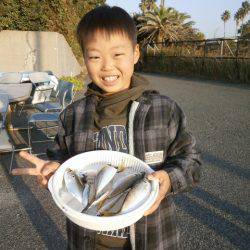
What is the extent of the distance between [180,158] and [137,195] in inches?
15.1

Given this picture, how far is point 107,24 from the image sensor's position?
1.68 meters

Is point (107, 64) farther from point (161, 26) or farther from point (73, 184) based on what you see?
point (161, 26)

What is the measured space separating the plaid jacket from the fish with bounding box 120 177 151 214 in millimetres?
246

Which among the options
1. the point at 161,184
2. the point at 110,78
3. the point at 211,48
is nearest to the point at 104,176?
the point at 161,184

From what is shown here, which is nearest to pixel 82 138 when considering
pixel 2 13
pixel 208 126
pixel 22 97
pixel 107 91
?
pixel 107 91

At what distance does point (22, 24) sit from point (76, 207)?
17.1 metres

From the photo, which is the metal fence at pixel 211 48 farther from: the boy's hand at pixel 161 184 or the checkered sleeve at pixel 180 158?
the boy's hand at pixel 161 184

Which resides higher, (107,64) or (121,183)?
(107,64)

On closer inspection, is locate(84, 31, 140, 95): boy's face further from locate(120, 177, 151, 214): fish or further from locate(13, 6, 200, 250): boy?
locate(120, 177, 151, 214): fish

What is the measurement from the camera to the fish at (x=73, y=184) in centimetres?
143

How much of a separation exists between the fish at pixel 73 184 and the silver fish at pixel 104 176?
7 centimetres

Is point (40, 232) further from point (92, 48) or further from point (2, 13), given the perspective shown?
point (2, 13)

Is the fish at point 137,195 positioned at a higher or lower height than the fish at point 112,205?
higher

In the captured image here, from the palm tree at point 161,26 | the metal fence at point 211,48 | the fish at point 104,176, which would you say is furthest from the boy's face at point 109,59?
the palm tree at point 161,26
